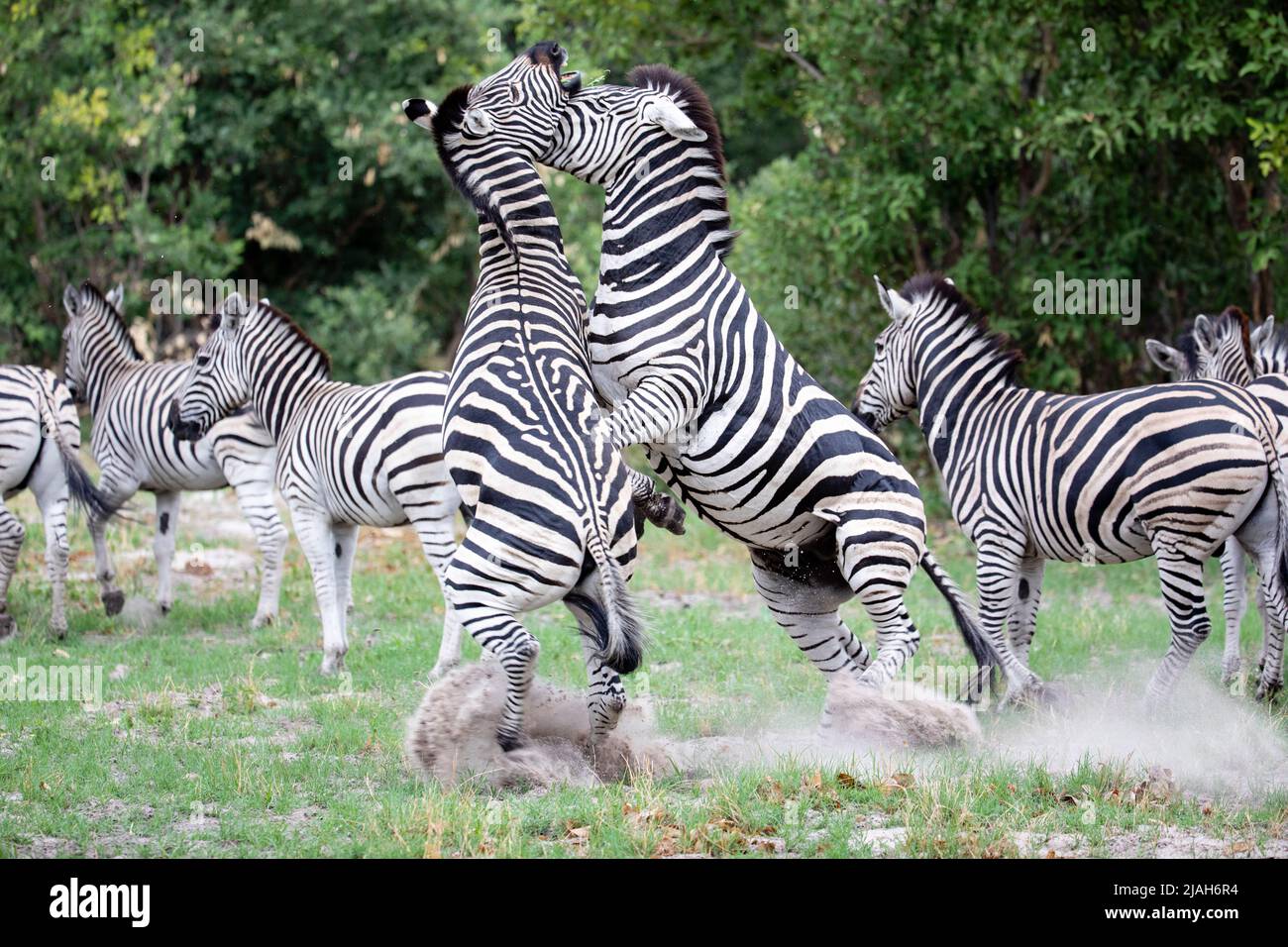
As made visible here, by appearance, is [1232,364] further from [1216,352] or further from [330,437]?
[330,437]

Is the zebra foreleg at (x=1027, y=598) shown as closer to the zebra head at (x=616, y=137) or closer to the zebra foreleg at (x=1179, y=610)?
the zebra foreleg at (x=1179, y=610)

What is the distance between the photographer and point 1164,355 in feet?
31.2

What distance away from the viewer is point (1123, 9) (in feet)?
39.4

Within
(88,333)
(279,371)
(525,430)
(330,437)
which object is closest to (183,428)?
(279,371)

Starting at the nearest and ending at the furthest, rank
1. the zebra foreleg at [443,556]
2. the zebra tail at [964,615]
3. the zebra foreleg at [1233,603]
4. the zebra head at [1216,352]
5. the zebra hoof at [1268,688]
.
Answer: the zebra tail at [964,615], the zebra hoof at [1268,688], the zebra foreleg at [1233,603], the zebra foreleg at [443,556], the zebra head at [1216,352]

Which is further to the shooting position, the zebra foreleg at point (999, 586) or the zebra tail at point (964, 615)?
the zebra foreleg at point (999, 586)

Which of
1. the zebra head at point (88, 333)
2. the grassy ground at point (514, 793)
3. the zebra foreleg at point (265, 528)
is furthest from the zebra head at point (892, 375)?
the zebra head at point (88, 333)

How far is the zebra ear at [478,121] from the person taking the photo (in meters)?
6.09

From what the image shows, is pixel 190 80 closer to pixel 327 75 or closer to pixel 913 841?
pixel 327 75

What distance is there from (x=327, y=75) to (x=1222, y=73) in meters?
12.6

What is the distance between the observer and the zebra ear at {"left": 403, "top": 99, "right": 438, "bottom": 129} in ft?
19.9

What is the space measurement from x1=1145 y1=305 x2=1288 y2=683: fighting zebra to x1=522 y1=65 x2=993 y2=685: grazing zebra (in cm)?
321

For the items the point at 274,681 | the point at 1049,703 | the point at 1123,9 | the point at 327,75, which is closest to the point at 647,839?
the point at 1049,703

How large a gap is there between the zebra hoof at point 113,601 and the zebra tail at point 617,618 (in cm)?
591
